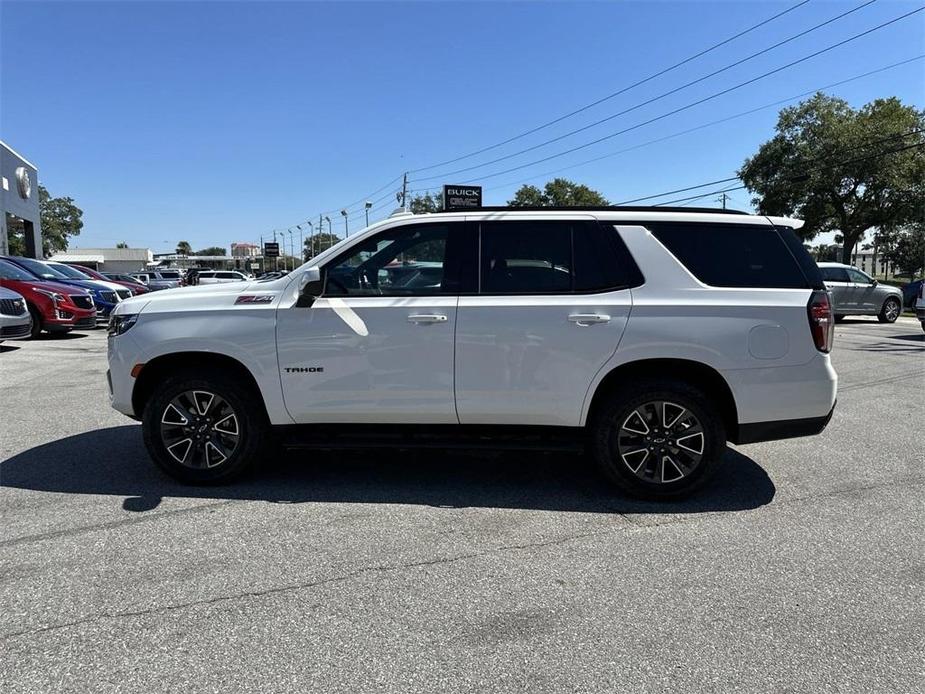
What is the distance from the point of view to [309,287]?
453 centimetres

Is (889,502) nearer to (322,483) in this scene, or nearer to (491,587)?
(491,587)

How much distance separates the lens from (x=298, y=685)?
2.61 metres

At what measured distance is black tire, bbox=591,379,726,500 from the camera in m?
4.48

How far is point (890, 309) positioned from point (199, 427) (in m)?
22.4

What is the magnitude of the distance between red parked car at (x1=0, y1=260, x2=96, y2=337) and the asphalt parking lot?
958 cm

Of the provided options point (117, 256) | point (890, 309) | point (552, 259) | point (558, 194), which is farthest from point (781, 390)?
point (117, 256)

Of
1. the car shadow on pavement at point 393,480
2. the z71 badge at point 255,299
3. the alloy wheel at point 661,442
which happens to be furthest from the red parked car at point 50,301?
the alloy wheel at point 661,442

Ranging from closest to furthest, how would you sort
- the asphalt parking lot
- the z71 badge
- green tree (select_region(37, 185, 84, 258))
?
1. the asphalt parking lot
2. the z71 badge
3. green tree (select_region(37, 185, 84, 258))

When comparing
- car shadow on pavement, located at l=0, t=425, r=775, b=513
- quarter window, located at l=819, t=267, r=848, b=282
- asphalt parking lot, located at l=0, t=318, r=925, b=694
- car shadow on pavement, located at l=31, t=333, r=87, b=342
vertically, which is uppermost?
quarter window, located at l=819, t=267, r=848, b=282

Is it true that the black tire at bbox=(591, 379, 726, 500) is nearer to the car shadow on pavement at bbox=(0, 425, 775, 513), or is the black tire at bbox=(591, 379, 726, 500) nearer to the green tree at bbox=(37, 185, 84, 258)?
the car shadow on pavement at bbox=(0, 425, 775, 513)

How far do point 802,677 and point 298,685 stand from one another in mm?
2032

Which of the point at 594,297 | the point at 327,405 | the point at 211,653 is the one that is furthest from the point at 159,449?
the point at 594,297

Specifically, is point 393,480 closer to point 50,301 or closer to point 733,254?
point 733,254

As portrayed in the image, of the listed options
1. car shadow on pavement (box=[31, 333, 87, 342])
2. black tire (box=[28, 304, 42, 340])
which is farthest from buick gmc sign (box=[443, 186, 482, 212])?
black tire (box=[28, 304, 42, 340])
